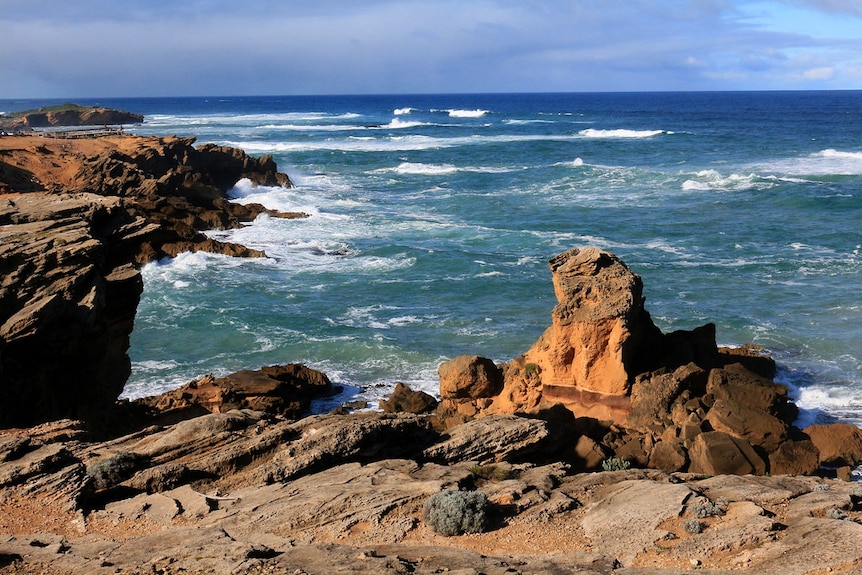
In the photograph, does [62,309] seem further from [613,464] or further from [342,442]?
[613,464]

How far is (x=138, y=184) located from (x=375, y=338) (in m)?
24.3

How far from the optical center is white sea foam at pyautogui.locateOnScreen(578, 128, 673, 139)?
9350 centimetres

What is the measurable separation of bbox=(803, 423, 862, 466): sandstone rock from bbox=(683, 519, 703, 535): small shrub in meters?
7.86

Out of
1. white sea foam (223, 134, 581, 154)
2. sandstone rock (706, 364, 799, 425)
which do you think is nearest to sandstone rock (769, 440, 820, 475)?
sandstone rock (706, 364, 799, 425)

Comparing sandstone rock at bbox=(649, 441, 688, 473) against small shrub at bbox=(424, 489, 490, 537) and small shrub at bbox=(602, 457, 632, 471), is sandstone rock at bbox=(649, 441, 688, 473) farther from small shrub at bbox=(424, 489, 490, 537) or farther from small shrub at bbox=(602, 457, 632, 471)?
small shrub at bbox=(424, 489, 490, 537)

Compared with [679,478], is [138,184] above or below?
above

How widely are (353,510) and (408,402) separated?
931cm

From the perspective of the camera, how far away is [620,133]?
316ft

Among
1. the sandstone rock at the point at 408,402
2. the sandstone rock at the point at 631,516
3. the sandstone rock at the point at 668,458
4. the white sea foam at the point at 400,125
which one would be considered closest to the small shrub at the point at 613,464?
the sandstone rock at the point at 668,458

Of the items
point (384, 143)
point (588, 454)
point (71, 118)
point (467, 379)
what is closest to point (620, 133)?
point (384, 143)

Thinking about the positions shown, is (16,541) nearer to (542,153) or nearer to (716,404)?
(716,404)

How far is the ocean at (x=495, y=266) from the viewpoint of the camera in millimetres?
24594

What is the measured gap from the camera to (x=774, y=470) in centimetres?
1619

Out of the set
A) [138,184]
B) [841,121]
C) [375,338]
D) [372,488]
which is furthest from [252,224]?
[841,121]
